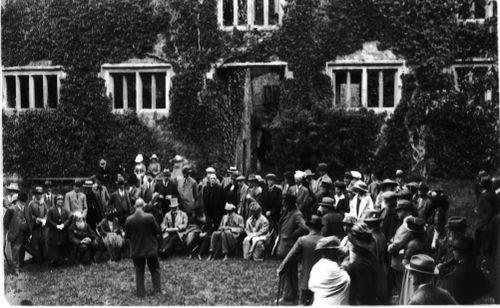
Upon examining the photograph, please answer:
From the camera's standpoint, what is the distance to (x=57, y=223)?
14.2 metres

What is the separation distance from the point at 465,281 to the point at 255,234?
632 centimetres

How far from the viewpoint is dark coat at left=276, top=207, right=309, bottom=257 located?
11539mm

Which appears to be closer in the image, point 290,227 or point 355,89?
point 290,227

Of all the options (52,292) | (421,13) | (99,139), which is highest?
(421,13)

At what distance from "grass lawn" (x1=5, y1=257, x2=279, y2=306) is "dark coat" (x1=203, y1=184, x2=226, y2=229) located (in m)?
1.48

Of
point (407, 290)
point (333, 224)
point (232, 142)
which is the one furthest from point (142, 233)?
point (232, 142)

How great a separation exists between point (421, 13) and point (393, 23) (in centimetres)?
75

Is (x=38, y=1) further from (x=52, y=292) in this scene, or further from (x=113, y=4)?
(x=52, y=292)

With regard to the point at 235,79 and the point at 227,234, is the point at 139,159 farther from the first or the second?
the point at 227,234

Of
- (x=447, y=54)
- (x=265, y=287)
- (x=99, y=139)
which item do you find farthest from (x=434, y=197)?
(x=99, y=139)

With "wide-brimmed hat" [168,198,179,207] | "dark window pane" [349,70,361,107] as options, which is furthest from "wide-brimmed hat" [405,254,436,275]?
"dark window pane" [349,70,361,107]

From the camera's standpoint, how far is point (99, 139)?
17891mm

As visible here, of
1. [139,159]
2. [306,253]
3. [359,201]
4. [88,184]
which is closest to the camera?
[306,253]

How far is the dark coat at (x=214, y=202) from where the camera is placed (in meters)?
15.4
